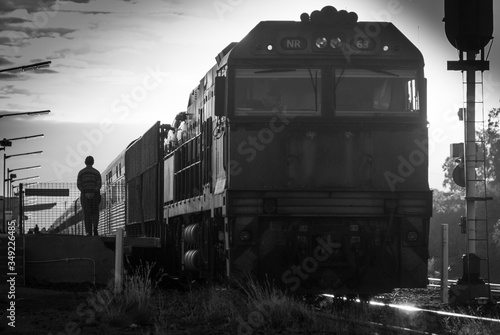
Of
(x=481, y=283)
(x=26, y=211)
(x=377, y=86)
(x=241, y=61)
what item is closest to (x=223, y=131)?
(x=241, y=61)

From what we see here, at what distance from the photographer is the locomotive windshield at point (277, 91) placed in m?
13.9

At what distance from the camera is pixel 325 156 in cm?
1397

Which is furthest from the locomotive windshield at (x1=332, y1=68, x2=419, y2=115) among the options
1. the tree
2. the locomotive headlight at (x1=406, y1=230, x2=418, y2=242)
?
the tree

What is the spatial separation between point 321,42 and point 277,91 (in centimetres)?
99

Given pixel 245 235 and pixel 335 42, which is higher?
pixel 335 42

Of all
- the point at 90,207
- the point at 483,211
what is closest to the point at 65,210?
the point at 90,207

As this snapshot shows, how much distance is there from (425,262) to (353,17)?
12.4 feet

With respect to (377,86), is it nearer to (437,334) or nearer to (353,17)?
(353,17)

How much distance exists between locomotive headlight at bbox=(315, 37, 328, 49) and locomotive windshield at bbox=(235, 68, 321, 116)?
0.37m

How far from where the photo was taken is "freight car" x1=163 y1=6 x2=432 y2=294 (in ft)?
45.1

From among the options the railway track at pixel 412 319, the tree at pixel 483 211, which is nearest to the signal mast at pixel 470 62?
the railway track at pixel 412 319

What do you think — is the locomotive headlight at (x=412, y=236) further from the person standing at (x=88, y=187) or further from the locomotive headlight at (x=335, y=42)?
the person standing at (x=88, y=187)

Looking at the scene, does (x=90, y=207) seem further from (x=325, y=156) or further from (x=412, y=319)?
(x=412, y=319)

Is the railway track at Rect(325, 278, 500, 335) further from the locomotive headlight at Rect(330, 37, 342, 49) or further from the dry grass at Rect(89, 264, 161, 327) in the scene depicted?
the locomotive headlight at Rect(330, 37, 342, 49)
